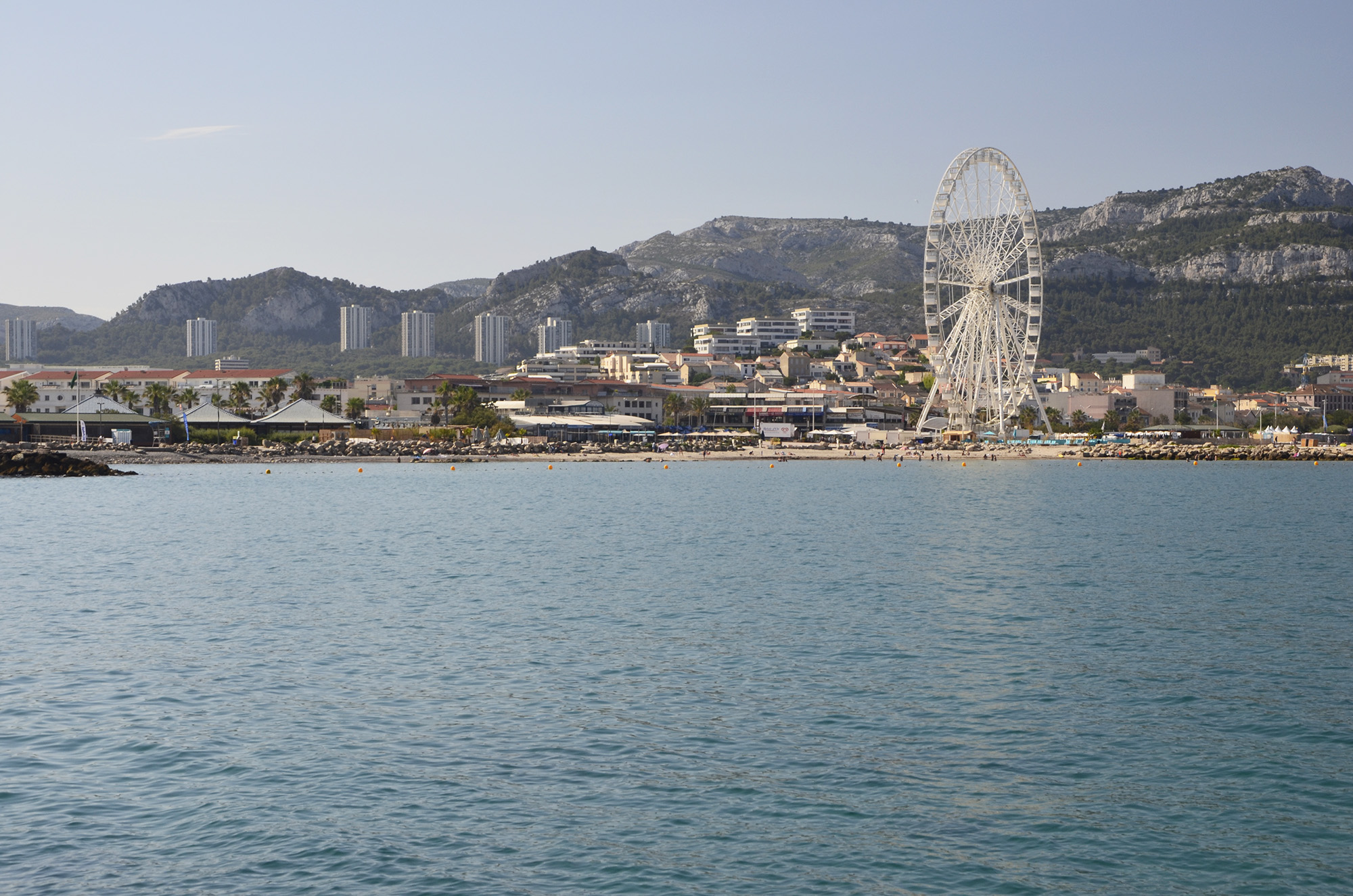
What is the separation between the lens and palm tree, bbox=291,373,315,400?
119500 millimetres

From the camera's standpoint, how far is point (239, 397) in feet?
383

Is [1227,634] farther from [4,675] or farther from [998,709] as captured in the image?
[4,675]

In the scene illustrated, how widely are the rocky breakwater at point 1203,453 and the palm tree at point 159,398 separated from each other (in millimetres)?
81897

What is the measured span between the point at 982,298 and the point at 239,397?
7255cm

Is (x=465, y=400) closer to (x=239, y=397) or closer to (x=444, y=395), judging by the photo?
(x=444, y=395)

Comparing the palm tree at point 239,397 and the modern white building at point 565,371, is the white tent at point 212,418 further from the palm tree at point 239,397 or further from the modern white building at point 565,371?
the modern white building at point 565,371

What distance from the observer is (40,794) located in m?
11.0

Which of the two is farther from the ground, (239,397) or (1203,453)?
(239,397)

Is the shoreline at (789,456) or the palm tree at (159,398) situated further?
the palm tree at (159,398)

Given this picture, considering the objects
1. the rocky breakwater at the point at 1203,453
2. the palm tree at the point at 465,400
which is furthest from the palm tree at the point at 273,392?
the rocky breakwater at the point at 1203,453

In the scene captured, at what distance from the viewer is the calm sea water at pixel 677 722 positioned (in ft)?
30.9

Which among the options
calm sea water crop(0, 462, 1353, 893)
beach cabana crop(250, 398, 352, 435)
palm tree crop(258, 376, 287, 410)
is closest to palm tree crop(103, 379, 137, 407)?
palm tree crop(258, 376, 287, 410)

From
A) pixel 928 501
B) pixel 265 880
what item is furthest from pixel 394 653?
pixel 928 501

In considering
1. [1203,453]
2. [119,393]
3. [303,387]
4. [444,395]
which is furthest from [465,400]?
[1203,453]
